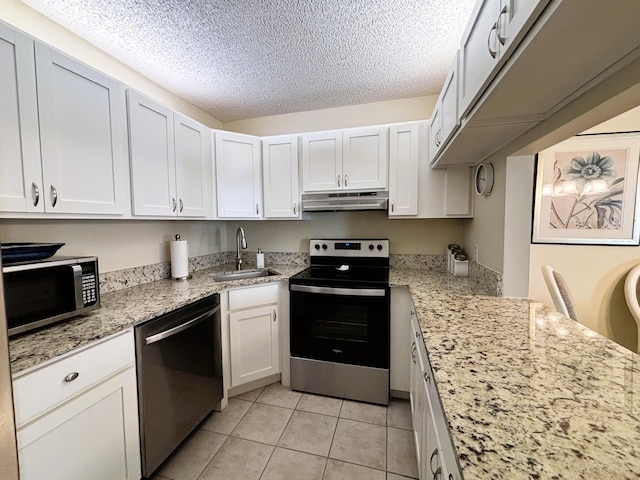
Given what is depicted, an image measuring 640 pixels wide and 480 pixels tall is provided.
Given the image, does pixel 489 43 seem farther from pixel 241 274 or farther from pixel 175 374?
pixel 241 274

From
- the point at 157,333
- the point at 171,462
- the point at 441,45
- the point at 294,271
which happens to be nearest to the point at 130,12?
the point at 157,333

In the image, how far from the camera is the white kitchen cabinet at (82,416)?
35.7 inches

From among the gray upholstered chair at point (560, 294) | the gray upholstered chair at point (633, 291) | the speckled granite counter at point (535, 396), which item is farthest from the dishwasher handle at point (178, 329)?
the gray upholstered chair at point (633, 291)

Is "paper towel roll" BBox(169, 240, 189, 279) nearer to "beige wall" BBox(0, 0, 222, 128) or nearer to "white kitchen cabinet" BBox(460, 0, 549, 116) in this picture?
"beige wall" BBox(0, 0, 222, 128)

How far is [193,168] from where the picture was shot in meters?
2.12

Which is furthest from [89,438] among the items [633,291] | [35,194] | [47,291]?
[633,291]

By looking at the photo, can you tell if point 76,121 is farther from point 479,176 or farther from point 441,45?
point 479,176

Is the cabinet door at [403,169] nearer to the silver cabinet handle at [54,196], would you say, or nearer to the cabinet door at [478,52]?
the cabinet door at [478,52]

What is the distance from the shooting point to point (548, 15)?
59 centimetres

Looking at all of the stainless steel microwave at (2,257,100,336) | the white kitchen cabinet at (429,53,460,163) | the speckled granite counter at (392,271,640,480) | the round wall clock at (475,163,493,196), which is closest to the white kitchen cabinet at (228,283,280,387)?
the stainless steel microwave at (2,257,100,336)

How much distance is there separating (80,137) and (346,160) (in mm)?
1779

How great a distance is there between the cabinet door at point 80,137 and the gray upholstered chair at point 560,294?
2784 millimetres

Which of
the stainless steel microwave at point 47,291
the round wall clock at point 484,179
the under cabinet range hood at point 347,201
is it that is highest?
the round wall clock at point 484,179

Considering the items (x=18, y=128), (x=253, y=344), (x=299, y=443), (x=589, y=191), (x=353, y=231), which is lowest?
(x=299, y=443)
